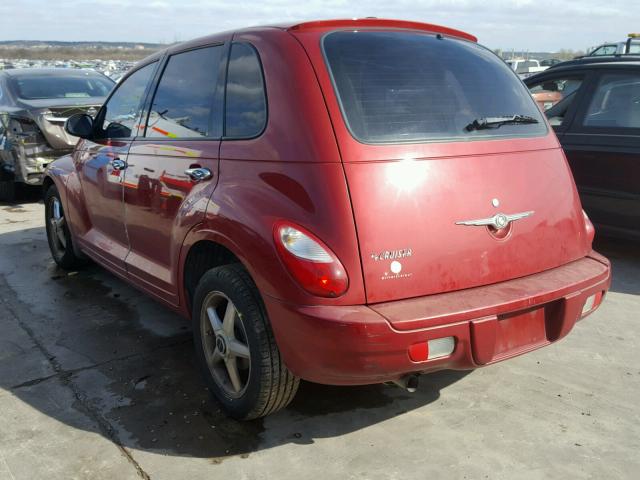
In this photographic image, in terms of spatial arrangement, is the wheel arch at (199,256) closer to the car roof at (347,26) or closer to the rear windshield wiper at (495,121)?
the car roof at (347,26)

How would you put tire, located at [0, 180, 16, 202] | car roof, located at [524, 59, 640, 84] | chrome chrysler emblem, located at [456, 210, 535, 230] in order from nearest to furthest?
chrome chrysler emblem, located at [456, 210, 535, 230], car roof, located at [524, 59, 640, 84], tire, located at [0, 180, 16, 202]

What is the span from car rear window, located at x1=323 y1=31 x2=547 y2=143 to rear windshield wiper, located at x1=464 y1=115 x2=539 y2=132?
0.05ft

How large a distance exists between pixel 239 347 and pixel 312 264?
0.69m

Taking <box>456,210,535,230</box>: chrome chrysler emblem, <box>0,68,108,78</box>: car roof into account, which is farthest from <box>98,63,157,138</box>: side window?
<box>0,68,108,78</box>: car roof

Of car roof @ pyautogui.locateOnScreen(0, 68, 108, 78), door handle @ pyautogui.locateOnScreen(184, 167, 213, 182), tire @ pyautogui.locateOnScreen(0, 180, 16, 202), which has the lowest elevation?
tire @ pyautogui.locateOnScreen(0, 180, 16, 202)

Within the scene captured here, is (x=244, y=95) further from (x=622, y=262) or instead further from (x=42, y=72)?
(x=42, y=72)

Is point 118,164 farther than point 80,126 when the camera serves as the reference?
No

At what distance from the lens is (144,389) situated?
325cm

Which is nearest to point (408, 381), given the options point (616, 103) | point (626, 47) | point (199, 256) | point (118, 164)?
point (199, 256)

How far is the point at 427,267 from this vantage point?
7.98ft

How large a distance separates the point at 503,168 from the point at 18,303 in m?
3.64

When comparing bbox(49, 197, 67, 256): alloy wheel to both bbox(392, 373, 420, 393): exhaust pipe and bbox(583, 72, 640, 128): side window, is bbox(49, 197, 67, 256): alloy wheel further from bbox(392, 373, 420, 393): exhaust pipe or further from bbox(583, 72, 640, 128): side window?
bbox(583, 72, 640, 128): side window

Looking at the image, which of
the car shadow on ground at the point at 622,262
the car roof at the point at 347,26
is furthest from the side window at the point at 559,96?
the car roof at the point at 347,26

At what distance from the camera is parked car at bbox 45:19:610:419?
7.71ft
